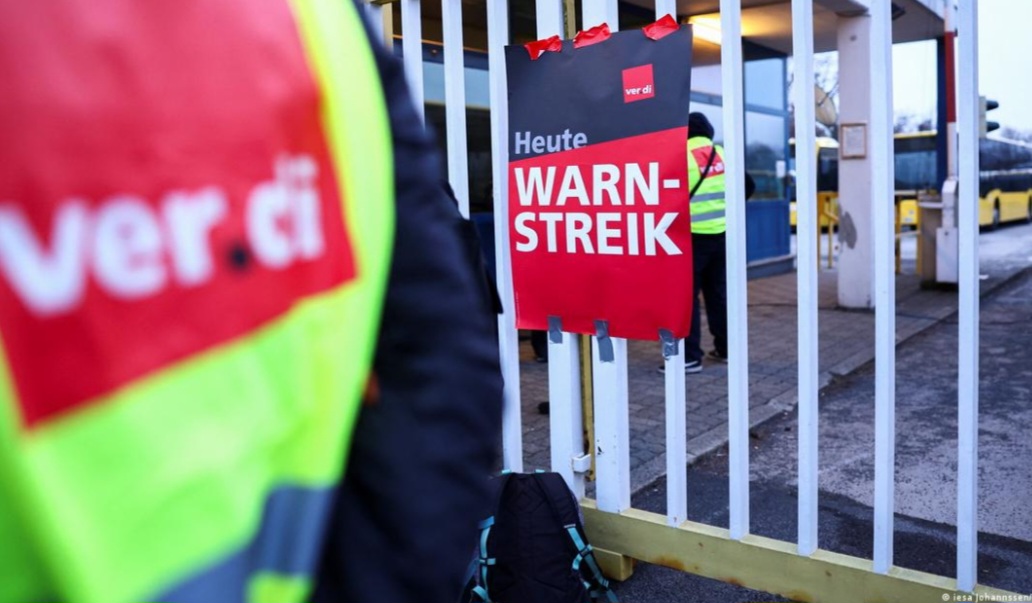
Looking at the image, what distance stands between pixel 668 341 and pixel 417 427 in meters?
2.03

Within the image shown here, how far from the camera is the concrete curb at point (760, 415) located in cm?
439

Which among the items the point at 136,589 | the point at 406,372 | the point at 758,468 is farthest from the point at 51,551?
the point at 758,468

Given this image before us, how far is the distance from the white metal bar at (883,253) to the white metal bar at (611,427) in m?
0.84

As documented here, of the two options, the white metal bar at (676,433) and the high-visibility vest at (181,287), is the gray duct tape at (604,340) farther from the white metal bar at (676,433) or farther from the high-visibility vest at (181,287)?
the high-visibility vest at (181,287)

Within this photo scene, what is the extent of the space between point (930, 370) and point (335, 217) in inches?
268

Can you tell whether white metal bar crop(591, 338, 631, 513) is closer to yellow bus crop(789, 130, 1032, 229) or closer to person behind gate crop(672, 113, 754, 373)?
person behind gate crop(672, 113, 754, 373)

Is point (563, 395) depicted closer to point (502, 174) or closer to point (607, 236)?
point (607, 236)

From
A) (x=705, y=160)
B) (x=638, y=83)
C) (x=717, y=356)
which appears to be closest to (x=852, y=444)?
(x=705, y=160)

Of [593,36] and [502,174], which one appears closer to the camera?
[593,36]

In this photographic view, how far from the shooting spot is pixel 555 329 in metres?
3.10

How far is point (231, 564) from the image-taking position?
0.73 metres

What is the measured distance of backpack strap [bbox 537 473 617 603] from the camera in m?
2.91

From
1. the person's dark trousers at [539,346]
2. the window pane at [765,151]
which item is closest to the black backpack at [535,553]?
the person's dark trousers at [539,346]

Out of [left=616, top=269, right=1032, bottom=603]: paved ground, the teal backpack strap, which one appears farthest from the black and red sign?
[left=616, top=269, right=1032, bottom=603]: paved ground
